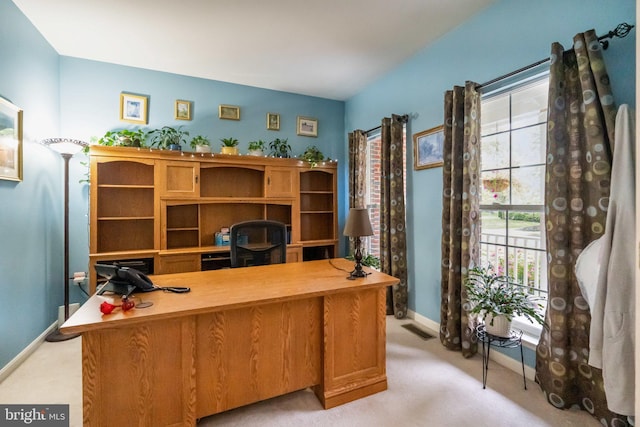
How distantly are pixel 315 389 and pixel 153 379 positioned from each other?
1.00 m

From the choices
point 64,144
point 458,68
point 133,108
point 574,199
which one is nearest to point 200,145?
point 133,108

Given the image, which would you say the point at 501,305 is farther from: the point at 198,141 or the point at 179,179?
the point at 198,141

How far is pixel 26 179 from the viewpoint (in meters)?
2.49

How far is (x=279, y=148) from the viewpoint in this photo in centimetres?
408

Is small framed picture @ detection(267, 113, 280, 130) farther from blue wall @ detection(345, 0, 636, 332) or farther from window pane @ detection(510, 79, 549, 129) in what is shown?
window pane @ detection(510, 79, 549, 129)

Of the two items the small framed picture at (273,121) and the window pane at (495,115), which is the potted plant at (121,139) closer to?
the small framed picture at (273,121)

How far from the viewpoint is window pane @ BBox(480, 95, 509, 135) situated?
2.38 m

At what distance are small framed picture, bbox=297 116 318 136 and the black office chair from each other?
→ 207 cm

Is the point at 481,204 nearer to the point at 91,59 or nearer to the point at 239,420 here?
the point at 239,420

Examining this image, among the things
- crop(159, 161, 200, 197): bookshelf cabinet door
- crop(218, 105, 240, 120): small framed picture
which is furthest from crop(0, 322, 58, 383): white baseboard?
crop(218, 105, 240, 120): small framed picture

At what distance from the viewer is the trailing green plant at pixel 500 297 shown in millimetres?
1968

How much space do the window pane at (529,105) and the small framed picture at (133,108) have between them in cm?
389

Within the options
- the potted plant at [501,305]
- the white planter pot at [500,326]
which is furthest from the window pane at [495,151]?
the white planter pot at [500,326]

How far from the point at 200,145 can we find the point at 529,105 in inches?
131
